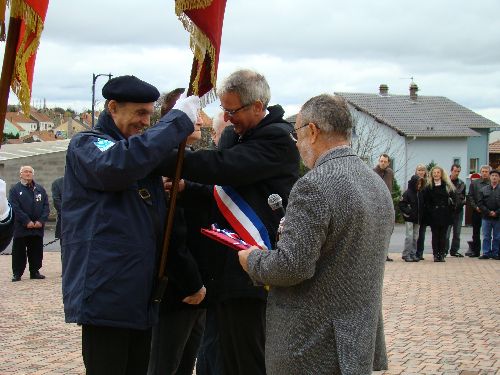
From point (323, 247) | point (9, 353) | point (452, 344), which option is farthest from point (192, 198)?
point (452, 344)

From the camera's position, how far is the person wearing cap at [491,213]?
53.5 ft

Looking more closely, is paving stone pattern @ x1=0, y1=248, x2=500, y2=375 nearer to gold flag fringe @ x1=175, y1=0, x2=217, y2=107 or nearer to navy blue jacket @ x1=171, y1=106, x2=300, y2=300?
navy blue jacket @ x1=171, y1=106, x2=300, y2=300

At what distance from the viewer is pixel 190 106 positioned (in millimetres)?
3336

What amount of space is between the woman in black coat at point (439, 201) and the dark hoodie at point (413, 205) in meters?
0.14

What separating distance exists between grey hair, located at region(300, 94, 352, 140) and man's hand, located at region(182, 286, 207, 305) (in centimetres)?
103

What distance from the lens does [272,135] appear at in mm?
3693

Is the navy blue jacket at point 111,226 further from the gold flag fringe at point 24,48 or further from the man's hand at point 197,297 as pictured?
the man's hand at point 197,297

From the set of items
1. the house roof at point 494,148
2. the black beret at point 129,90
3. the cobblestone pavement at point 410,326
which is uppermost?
the house roof at point 494,148

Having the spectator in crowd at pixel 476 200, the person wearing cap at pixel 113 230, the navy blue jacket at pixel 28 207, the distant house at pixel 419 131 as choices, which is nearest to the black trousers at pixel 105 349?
the person wearing cap at pixel 113 230

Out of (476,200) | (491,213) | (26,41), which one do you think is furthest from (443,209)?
(26,41)

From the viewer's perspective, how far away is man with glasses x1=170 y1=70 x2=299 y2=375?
144 inches

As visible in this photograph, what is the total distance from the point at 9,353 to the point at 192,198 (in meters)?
3.91

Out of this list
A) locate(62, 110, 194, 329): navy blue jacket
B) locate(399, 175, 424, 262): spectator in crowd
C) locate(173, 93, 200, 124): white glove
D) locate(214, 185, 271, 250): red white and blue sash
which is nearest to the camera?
locate(62, 110, 194, 329): navy blue jacket

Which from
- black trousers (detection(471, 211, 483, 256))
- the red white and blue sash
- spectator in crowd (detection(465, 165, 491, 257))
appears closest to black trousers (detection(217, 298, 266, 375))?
the red white and blue sash
